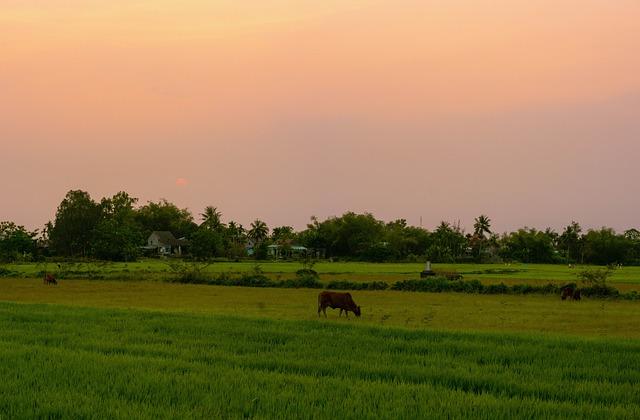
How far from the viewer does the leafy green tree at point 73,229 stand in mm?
118438

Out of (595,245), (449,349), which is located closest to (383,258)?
(595,245)

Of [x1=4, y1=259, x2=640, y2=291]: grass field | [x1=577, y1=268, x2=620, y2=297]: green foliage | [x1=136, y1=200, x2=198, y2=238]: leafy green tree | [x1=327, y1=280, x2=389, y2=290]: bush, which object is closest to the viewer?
[x1=577, y1=268, x2=620, y2=297]: green foliage

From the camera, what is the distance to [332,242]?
12825 centimetres

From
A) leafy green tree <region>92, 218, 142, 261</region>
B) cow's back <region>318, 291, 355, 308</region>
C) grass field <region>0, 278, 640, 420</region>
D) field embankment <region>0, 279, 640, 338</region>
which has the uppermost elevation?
leafy green tree <region>92, 218, 142, 261</region>

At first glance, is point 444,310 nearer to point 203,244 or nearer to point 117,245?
point 203,244

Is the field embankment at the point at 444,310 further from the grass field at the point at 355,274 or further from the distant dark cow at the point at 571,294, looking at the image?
the grass field at the point at 355,274

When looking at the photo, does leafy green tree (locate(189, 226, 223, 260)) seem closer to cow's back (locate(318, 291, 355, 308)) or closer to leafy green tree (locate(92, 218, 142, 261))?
leafy green tree (locate(92, 218, 142, 261))

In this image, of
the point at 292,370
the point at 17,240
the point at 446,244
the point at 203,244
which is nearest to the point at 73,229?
the point at 17,240

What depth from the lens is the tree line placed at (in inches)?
4154

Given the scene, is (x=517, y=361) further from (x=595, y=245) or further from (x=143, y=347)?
(x=595, y=245)

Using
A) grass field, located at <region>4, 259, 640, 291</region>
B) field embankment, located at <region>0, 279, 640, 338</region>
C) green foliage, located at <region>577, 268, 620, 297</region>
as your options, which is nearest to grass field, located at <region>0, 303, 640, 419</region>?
field embankment, located at <region>0, 279, 640, 338</region>

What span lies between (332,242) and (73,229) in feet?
159

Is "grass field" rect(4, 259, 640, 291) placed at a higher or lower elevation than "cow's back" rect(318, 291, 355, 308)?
lower

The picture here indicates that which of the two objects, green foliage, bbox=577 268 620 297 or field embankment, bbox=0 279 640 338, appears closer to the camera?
field embankment, bbox=0 279 640 338
